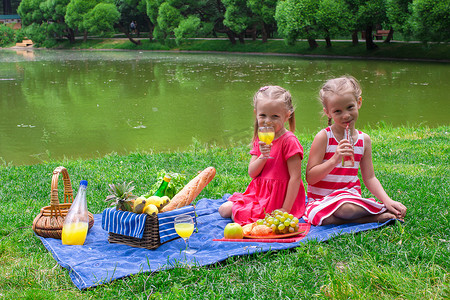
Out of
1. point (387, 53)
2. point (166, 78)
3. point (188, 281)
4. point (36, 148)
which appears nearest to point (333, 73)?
point (166, 78)

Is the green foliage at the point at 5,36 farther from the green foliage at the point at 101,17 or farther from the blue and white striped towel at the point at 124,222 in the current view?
the blue and white striped towel at the point at 124,222

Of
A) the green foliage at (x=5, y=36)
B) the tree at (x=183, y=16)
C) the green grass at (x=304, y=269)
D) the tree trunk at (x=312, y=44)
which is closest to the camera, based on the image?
the green grass at (x=304, y=269)

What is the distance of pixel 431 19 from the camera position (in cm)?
2152

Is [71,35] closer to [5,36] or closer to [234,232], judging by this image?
[5,36]

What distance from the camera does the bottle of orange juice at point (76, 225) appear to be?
3.29m


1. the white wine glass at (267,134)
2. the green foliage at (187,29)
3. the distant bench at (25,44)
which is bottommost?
the white wine glass at (267,134)

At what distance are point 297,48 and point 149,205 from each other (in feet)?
99.6

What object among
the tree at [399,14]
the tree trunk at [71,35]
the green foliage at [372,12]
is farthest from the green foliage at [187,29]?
the tree trunk at [71,35]

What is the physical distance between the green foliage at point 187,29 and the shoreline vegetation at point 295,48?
2.17m

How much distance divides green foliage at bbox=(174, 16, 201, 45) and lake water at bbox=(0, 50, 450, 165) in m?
16.8

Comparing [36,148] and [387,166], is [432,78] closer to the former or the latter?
[387,166]

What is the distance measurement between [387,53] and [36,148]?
22600 millimetres

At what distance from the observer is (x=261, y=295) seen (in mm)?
2500

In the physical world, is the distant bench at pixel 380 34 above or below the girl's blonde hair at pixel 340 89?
above
